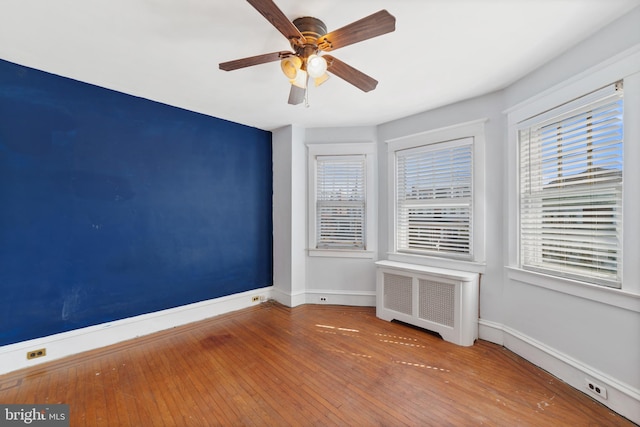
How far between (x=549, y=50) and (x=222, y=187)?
12.0 ft

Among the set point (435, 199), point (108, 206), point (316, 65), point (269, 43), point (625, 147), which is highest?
point (269, 43)

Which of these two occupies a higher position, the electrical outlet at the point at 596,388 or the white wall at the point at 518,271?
the white wall at the point at 518,271

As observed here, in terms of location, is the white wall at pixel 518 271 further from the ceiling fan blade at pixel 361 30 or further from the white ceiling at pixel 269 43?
the ceiling fan blade at pixel 361 30

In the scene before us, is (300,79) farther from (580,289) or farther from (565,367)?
(565,367)

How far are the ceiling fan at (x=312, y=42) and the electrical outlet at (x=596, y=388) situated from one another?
2716mm

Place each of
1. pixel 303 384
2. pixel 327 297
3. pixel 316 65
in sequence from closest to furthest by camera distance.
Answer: pixel 316 65
pixel 303 384
pixel 327 297

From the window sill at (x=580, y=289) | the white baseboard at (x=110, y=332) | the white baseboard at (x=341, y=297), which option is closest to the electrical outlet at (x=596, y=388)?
the window sill at (x=580, y=289)

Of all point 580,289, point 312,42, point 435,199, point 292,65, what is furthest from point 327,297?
point 312,42

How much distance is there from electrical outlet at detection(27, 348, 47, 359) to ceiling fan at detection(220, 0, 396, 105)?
9.73 ft

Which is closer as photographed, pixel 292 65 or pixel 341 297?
pixel 292 65

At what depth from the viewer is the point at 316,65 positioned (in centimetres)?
171

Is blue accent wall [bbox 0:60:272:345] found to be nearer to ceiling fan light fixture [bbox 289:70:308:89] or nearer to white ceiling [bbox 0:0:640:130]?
white ceiling [bbox 0:0:640:130]

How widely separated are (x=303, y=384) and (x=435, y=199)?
2.50 m

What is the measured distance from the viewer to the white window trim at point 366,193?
389 cm
